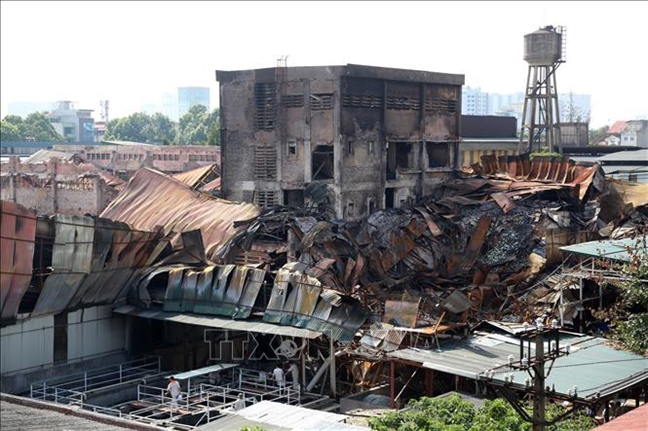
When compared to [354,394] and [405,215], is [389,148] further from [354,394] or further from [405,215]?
[354,394]

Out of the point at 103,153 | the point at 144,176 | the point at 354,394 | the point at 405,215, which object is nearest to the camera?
the point at 354,394

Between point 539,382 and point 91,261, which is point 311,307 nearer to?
point 91,261

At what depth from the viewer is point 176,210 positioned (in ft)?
103

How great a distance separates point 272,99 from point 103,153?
36560 millimetres

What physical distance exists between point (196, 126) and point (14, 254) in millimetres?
106208

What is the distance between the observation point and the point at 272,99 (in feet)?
105

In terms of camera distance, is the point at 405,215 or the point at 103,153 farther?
the point at 103,153

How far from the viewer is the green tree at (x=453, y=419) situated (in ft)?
47.9

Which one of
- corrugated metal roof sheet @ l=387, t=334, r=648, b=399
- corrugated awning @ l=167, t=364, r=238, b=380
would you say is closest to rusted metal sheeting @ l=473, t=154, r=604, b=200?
corrugated metal roof sheet @ l=387, t=334, r=648, b=399

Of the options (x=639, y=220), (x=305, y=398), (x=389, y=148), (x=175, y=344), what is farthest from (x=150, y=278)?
(x=639, y=220)

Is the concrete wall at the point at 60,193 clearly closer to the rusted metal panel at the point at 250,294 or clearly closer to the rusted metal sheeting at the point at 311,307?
the rusted metal panel at the point at 250,294

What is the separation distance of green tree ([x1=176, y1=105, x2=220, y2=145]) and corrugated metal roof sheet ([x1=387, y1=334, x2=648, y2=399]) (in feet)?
303

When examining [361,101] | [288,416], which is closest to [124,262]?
[288,416]

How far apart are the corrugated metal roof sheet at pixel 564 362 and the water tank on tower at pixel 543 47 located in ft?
100.0
